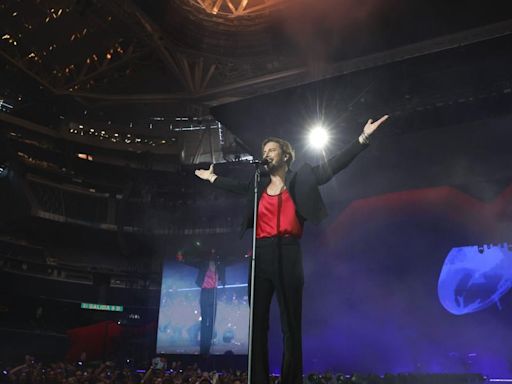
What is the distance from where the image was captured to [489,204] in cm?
880

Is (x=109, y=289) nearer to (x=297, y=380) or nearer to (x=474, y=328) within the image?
(x=474, y=328)

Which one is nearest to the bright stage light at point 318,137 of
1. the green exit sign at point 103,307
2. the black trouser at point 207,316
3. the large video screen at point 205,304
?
the large video screen at point 205,304

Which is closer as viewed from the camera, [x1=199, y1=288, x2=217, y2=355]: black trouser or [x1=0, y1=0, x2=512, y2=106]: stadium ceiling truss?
[x1=0, y1=0, x2=512, y2=106]: stadium ceiling truss

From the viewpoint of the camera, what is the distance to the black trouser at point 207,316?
16.0 metres

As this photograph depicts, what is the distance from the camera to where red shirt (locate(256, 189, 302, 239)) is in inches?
123

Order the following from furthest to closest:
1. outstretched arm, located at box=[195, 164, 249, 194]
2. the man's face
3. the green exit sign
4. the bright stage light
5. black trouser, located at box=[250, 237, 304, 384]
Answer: the green exit sign → the bright stage light → outstretched arm, located at box=[195, 164, 249, 194] → the man's face → black trouser, located at box=[250, 237, 304, 384]

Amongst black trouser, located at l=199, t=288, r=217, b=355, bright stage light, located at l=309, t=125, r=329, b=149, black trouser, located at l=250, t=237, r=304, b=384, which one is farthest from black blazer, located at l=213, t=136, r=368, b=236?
black trouser, located at l=199, t=288, r=217, b=355

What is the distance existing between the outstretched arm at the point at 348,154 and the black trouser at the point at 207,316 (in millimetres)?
13608

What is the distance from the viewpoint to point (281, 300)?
299 cm

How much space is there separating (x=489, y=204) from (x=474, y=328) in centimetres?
239

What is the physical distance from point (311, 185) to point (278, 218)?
0.33m

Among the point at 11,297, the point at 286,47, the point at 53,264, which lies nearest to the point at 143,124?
the point at 53,264

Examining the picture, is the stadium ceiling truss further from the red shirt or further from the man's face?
the red shirt

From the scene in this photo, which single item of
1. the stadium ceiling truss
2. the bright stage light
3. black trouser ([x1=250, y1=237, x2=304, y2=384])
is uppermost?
the stadium ceiling truss
